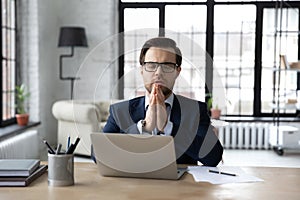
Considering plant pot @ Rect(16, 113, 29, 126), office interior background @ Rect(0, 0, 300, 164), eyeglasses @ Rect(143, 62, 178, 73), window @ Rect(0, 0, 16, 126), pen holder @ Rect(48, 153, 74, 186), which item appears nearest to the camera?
pen holder @ Rect(48, 153, 74, 186)

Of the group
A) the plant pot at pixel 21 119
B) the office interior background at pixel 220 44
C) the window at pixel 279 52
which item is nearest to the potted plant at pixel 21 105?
the plant pot at pixel 21 119

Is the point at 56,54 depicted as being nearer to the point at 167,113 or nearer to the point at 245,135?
the point at 245,135

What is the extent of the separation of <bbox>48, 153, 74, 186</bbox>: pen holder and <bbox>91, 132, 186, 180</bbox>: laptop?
0.40ft

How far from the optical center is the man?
1.79m

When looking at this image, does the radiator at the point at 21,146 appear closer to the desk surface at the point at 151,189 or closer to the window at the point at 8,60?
the window at the point at 8,60

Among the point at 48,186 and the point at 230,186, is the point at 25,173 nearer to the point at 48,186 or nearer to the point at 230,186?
the point at 48,186

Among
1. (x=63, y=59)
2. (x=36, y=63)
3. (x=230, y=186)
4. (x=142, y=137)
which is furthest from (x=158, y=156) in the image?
(x=63, y=59)

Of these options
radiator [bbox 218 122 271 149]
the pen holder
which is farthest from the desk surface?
radiator [bbox 218 122 271 149]

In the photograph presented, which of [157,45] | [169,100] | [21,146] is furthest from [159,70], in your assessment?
[21,146]

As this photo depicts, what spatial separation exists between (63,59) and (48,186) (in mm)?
5443

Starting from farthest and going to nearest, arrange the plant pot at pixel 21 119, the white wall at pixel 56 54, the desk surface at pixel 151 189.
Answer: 1. the white wall at pixel 56 54
2. the plant pot at pixel 21 119
3. the desk surface at pixel 151 189

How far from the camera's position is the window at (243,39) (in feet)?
22.3

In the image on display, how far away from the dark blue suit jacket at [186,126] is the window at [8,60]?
3.52 metres

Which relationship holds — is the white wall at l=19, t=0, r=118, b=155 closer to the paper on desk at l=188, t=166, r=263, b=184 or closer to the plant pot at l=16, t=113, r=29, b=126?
the plant pot at l=16, t=113, r=29, b=126
